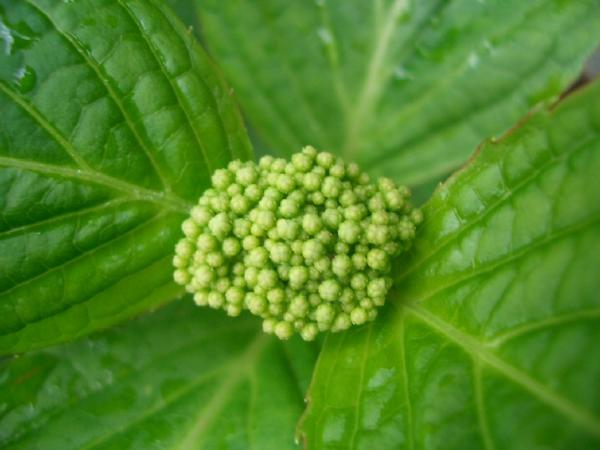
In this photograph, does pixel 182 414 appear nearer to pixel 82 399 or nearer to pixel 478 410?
pixel 82 399

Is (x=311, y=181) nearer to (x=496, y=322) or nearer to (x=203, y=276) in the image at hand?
(x=203, y=276)

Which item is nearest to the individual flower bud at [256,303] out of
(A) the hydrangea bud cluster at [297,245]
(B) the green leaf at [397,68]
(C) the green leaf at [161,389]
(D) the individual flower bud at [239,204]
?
(A) the hydrangea bud cluster at [297,245]

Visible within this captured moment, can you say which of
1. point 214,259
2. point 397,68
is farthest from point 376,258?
point 397,68

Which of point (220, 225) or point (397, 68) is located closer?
point (220, 225)

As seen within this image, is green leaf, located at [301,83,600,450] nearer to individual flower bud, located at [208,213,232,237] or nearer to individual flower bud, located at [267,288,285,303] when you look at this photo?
individual flower bud, located at [267,288,285,303]

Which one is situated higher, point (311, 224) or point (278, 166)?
point (278, 166)

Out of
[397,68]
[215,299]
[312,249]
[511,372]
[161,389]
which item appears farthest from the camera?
[397,68]

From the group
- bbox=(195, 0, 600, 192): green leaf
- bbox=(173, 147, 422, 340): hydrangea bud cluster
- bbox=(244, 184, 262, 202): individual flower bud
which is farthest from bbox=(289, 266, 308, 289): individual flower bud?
bbox=(195, 0, 600, 192): green leaf

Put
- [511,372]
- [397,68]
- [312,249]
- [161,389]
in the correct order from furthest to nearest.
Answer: [397,68] < [161,389] < [312,249] < [511,372]

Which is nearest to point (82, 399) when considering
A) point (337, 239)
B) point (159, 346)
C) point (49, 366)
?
point (49, 366)
